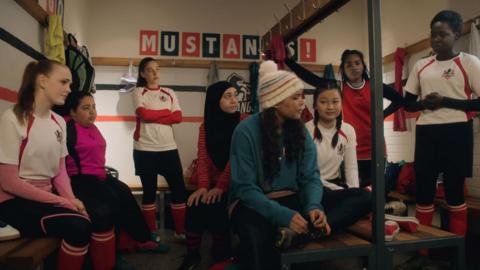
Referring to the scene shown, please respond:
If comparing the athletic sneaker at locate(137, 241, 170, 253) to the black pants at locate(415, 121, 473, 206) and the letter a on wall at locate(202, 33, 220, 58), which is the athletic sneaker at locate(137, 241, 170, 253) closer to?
the black pants at locate(415, 121, 473, 206)

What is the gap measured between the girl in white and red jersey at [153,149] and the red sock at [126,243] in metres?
0.27

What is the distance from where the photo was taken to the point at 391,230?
5.29 ft

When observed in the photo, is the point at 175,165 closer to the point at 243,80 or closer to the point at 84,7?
the point at 243,80

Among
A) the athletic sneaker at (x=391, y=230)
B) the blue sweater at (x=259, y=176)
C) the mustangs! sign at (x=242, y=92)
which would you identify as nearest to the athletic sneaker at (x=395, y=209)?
the athletic sneaker at (x=391, y=230)

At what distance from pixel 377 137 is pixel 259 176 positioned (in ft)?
1.78

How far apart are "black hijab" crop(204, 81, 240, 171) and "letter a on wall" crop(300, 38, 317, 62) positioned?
8.57ft

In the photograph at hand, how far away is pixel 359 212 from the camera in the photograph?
1688 mm

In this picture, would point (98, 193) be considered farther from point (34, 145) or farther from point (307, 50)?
point (307, 50)

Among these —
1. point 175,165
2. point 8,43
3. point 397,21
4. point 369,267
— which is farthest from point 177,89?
point 369,267

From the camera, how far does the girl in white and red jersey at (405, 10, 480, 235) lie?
2029mm

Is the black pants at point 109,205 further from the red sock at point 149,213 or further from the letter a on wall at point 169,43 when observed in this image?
the letter a on wall at point 169,43

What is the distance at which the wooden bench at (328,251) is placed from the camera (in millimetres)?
1403

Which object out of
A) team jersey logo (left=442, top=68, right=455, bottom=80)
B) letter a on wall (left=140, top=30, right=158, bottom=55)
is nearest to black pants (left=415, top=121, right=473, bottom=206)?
team jersey logo (left=442, top=68, right=455, bottom=80)

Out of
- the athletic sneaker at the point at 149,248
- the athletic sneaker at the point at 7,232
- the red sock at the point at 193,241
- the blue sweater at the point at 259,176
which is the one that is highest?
the blue sweater at the point at 259,176
